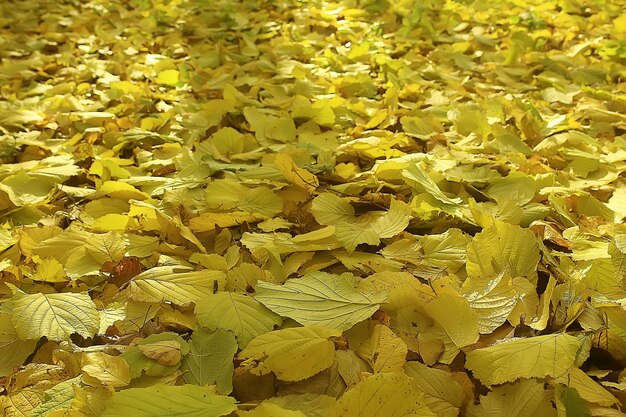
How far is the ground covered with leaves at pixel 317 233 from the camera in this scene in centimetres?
70

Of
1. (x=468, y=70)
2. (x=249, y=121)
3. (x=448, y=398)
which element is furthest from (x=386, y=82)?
(x=448, y=398)

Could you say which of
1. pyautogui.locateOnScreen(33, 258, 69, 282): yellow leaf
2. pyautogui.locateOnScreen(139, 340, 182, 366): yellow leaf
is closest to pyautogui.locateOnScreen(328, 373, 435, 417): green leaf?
pyautogui.locateOnScreen(139, 340, 182, 366): yellow leaf

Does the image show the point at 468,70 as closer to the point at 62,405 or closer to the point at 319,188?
the point at 319,188

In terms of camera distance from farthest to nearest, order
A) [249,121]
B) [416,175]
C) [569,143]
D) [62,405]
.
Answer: [249,121] < [569,143] < [416,175] < [62,405]

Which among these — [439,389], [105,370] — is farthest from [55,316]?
[439,389]

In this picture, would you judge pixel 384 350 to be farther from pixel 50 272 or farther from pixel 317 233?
pixel 50 272

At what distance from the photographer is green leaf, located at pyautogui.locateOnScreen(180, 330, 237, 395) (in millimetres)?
712

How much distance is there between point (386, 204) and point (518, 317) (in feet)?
1.29

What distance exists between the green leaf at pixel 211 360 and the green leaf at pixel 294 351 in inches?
0.9

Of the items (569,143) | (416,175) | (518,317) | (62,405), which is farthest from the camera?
(569,143)

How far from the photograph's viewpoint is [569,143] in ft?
4.48

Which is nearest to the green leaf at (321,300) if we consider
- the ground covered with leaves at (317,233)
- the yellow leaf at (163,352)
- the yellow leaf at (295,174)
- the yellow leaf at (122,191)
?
the ground covered with leaves at (317,233)

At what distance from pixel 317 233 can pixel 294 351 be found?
291mm

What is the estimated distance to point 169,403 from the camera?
0.63 m
